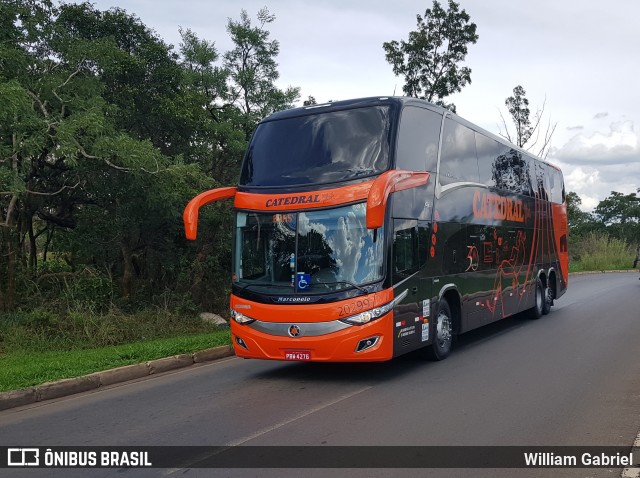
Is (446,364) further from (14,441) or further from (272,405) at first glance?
(14,441)

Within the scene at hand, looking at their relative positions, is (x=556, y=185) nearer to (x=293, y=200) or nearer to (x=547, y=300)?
(x=547, y=300)

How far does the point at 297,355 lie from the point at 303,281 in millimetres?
1041

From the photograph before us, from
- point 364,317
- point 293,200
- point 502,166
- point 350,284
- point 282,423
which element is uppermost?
point 502,166

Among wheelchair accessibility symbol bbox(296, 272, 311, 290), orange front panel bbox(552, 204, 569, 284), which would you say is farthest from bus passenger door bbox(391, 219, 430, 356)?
orange front panel bbox(552, 204, 569, 284)

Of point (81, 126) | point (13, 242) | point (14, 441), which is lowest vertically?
point (14, 441)

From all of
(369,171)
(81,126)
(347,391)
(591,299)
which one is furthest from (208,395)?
(591,299)

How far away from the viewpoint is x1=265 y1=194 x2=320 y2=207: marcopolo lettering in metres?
8.56

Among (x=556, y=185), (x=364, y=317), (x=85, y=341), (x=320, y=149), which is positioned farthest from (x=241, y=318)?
(x=556, y=185)

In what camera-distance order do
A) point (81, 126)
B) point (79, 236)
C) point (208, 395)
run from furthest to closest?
point (79, 236) → point (81, 126) → point (208, 395)

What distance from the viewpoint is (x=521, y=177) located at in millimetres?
14875

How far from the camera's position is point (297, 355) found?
8406mm

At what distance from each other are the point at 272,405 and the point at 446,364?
360 centimetres

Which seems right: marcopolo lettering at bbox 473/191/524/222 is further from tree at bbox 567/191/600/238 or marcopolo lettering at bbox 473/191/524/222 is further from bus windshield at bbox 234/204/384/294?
tree at bbox 567/191/600/238

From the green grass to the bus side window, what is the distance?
4.45 meters
